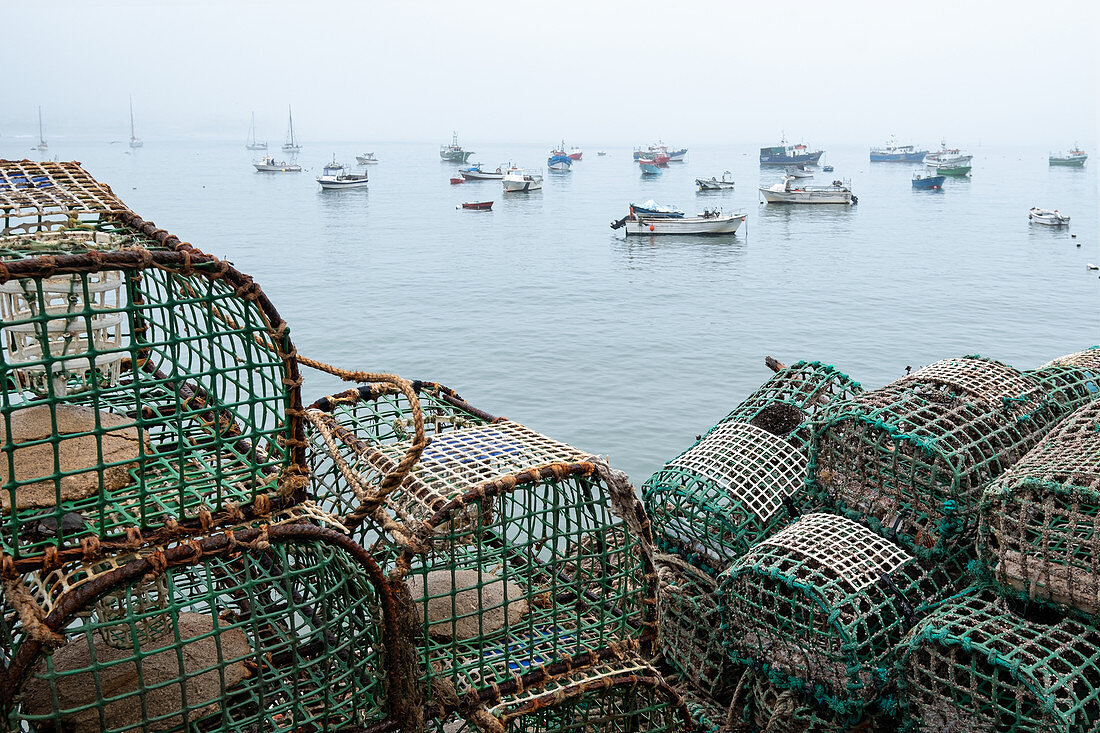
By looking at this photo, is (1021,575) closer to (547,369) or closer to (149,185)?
(547,369)

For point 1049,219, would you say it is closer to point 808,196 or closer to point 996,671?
point 808,196

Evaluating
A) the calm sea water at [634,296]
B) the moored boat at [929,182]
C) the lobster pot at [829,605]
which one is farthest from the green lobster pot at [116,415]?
the moored boat at [929,182]

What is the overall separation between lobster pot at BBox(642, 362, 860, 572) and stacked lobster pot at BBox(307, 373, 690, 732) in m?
0.79

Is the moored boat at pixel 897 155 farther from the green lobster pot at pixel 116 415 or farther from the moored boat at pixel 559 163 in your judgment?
the green lobster pot at pixel 116 415

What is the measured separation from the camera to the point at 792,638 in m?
3.48

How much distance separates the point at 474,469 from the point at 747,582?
1.28 m

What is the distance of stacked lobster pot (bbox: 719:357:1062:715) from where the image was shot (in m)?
3.39

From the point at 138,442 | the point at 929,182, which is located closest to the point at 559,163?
the point at 929,182

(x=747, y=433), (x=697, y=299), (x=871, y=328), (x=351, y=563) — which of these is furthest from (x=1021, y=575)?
(x=697, y=299)

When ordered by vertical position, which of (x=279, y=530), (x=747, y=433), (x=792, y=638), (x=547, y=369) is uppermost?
(x=279, y=530)

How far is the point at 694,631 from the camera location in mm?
4117

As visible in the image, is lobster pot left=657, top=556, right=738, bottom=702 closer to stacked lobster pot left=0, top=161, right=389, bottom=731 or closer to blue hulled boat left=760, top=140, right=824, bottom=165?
stacked lobster pot left=0, top=161, right=389, bottom=731

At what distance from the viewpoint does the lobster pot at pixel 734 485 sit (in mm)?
4156

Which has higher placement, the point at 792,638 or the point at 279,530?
the point at 279,530
